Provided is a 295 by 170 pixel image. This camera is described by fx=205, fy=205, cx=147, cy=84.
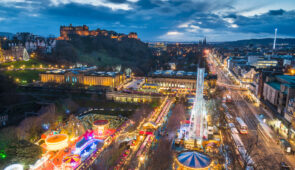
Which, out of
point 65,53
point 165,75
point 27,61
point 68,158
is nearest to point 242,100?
point 165,75

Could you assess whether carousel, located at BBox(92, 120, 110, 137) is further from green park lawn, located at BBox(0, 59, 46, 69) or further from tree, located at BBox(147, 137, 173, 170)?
green park lawn, located at BBox(0, 59, 46, 69)

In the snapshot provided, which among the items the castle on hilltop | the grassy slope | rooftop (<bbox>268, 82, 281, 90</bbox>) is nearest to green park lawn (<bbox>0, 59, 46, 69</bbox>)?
the grassy slope

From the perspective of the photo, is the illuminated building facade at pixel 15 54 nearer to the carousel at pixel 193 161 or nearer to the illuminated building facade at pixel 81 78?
the illuminated building facade at pixel 81 78

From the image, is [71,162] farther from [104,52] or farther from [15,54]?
[104,52]

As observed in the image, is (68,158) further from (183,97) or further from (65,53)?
(65,53)

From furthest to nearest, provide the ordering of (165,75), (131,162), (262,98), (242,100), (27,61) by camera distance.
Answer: (27,61)
(165,75)
(242,100)
(262,98)
(131,162)

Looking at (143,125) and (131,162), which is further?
(143,125)
